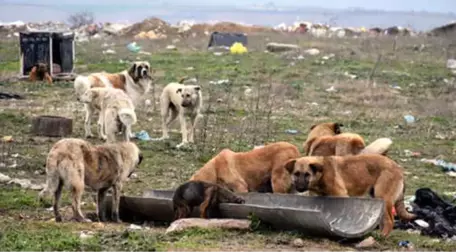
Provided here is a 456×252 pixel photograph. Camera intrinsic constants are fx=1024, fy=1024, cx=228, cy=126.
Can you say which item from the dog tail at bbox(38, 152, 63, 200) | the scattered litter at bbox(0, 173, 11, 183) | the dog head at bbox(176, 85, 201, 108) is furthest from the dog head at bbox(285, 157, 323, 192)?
the dog head at bbox(176, 85, 201, 108)

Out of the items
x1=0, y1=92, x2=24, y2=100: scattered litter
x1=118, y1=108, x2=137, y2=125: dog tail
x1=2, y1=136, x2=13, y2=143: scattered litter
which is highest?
x1=118, y1=108, x2=137, y2=125: dog tail

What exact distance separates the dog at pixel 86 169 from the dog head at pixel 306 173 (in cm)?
216

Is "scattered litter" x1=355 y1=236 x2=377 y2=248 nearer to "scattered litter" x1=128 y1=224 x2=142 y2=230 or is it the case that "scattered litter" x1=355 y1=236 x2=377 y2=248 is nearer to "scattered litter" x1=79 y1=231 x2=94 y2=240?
"scattered litter" x1=128 y1=224 x2=142 y2=230

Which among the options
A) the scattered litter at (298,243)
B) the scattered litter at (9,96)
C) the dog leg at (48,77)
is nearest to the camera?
the scattered litter at (298,243)

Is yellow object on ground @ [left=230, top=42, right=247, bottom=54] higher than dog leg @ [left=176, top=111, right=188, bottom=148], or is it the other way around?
dog leg @ [left=176, top=111, right=188, bottom=148]

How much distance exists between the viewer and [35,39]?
2788 cm

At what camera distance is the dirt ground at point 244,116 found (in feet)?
31.6

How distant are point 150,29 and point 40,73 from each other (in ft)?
110

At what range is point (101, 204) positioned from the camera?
11.5m

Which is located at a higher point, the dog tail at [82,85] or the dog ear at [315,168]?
the dog ear at [315,168]

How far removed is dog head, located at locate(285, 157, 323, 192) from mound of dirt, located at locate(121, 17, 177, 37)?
46.7 m

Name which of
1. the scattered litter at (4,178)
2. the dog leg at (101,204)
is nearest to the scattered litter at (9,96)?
the scattered litter at (4,178)

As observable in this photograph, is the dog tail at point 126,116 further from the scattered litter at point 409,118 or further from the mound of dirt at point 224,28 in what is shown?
the mound of dirt at point 224,28

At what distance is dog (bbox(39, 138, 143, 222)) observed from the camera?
1073 cm
